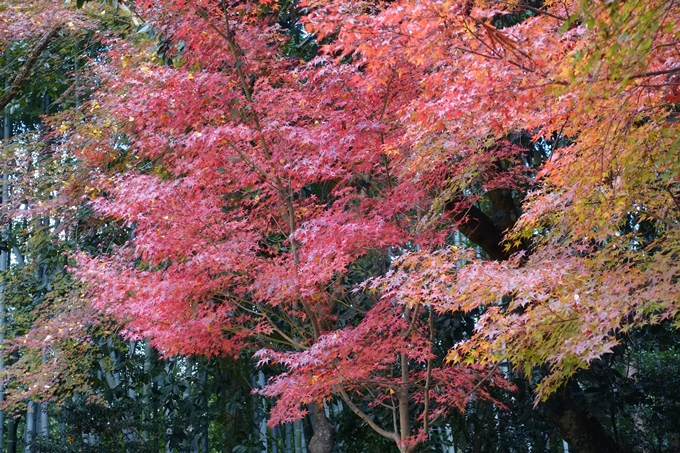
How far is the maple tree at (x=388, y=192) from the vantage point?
3.31 m

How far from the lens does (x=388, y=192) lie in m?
4.90

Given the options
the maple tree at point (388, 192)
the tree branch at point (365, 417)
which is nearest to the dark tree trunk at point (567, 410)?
the maple tree at point (388, 192)

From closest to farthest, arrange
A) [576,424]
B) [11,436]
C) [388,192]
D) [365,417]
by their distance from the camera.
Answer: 1. [388,192]
2. [365,417]
3. [576,424]
4. [11,436]

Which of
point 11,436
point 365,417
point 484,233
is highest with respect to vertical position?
point 484,233

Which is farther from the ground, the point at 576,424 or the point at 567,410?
the point at 567,410

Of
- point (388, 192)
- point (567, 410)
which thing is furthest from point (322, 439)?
point (388, 192)

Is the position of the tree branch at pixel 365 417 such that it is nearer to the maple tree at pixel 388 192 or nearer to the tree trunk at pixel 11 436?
the maple tree at pixel 388 192

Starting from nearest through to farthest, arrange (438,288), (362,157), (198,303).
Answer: (438,288)
(362,157)
(198,303)

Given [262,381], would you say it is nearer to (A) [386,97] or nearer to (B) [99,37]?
(B) [99,37]

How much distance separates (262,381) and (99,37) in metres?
5.07

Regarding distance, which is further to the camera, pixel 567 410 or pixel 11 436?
pixel 11 436

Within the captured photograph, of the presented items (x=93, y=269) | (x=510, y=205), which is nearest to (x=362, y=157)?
(x=93, y=269)

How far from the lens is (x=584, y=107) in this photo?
111 inches

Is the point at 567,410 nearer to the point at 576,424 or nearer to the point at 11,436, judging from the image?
the point at 576,424
